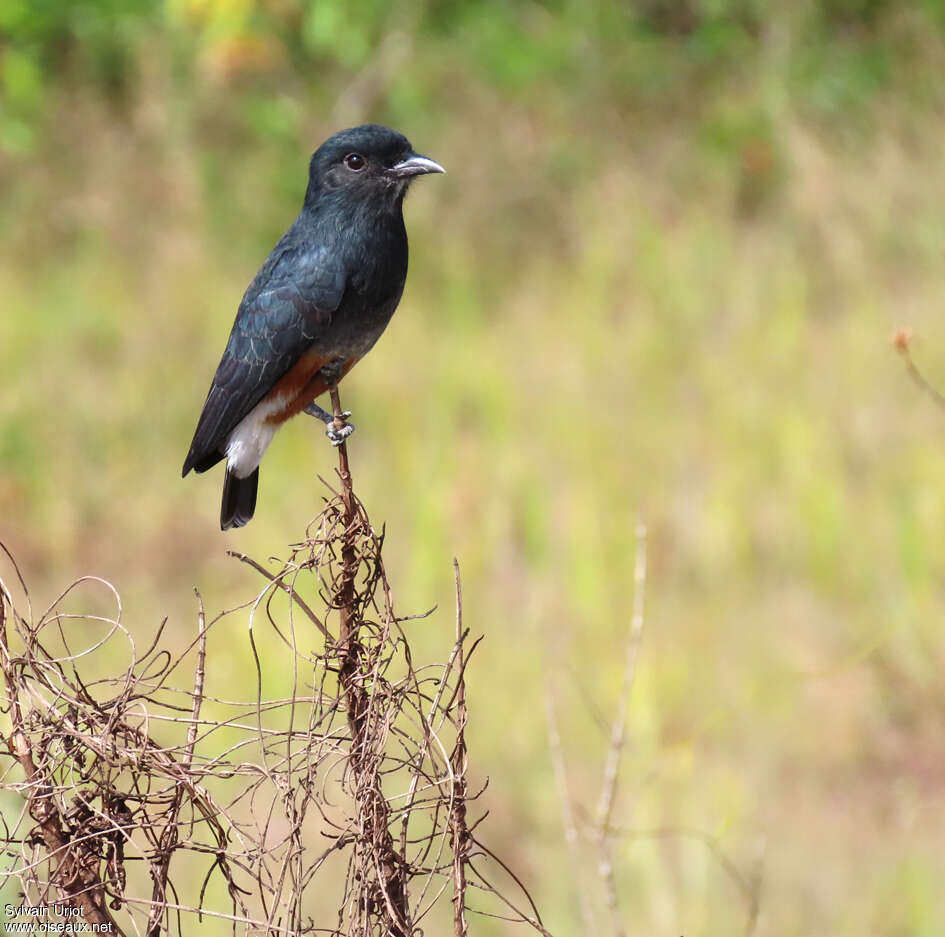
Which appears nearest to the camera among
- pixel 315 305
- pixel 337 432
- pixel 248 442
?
pixel 337 432

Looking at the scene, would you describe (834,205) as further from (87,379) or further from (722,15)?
(87,379)

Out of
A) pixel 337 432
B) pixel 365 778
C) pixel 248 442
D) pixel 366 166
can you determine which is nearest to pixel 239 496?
pixel 248 442

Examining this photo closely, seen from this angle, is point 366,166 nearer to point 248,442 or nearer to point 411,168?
point 411,168

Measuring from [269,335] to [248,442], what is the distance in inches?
12.6

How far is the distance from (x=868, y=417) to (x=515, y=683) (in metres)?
2.20

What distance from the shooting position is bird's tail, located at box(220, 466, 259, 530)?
355cm

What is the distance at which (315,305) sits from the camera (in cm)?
336

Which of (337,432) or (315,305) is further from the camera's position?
(315,305)

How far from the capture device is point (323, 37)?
23.7 feet

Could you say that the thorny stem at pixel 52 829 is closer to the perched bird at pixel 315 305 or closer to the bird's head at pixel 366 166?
the perched bird at pixel 315 305

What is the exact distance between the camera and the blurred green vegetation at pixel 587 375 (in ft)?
17.1

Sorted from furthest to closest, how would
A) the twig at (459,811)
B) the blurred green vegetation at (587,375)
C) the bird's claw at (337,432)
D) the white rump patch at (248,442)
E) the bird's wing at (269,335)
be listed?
the blurred green vegetation at (587,375)
the white rump patch at (248,442)
the bird's wing at (269,335)
the bird's claw at (337,432)
the twig at (459,811)

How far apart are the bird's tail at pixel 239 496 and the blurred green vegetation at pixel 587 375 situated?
101 cm

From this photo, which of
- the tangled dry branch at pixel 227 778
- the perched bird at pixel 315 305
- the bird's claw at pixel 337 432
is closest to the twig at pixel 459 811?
the tangled dry branch at pixel 227 778
